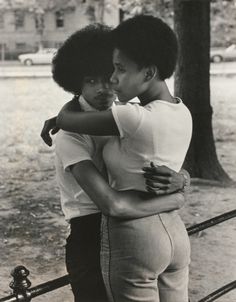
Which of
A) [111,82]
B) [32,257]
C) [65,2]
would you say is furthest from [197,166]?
[65,2]

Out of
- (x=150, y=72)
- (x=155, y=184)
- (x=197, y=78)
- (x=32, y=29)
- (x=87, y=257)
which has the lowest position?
(x=32, y=29)

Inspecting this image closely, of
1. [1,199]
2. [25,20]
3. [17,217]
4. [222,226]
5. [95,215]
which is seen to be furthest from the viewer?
[25,20]

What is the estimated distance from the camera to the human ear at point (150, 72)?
184cm

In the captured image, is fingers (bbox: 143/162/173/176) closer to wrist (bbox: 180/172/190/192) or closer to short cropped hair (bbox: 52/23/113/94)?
wrist (bbox: 180/172/190/192)

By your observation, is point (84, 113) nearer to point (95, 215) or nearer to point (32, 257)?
point (95, 215)

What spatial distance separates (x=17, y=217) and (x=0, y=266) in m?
1.59

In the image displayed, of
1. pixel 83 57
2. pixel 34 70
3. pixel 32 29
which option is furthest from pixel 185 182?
pixel 32 29

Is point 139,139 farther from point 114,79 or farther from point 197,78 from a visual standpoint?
point 197,78

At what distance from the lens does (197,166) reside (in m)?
8.53

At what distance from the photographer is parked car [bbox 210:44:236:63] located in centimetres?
3416

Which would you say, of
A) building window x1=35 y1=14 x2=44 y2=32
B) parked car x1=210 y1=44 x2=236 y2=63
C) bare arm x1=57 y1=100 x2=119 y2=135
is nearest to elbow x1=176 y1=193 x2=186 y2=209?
bare arm x1=57 y1=100 x2=119 y2=135

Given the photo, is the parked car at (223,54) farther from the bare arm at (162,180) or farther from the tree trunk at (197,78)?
the bare arm at (162,180)

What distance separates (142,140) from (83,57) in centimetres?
45

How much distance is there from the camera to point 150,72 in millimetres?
1847
